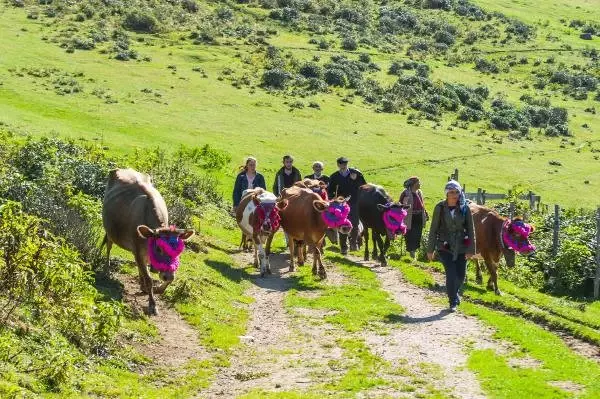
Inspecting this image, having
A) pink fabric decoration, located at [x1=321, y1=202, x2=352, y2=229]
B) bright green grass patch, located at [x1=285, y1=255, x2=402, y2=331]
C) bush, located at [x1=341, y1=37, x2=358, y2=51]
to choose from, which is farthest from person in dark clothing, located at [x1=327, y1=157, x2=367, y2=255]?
bush, located at [x1=341, y1=37, x2=358, y2=51]

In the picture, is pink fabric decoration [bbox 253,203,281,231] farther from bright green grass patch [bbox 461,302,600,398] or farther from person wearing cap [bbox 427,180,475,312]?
bright green grass patch [bbox 461,302,600,398]

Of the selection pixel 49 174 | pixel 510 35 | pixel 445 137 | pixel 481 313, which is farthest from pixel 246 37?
pixel 481 313

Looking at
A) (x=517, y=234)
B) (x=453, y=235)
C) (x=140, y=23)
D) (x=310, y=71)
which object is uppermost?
(x=140, y=23)

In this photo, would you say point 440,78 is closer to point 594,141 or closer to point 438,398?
point 594,141

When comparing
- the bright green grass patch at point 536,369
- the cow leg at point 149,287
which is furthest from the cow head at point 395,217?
the cow leg at point 149,287

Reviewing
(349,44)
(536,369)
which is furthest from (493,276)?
(349,44)

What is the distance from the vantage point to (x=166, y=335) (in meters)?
14.2

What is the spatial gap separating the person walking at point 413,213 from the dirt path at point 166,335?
895cm

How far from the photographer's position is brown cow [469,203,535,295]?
63.7 ft

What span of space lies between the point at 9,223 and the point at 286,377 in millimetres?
4673

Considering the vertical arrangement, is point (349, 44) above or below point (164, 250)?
above

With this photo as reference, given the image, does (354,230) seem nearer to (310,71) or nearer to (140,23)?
(310,71)

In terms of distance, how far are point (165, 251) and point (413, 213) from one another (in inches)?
402

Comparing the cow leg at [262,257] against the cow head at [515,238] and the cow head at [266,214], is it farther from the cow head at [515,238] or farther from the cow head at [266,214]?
the cow head at [515,238]
